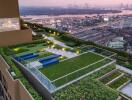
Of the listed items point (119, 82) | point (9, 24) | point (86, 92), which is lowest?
point (119, 82)

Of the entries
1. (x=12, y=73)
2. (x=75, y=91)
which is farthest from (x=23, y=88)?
(x=75, y=91)

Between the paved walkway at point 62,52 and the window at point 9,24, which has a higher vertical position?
the window at point 9,24

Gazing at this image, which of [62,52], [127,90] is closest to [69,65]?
[62,52]

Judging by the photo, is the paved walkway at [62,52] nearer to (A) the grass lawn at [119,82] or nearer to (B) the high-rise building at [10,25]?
(B) the high-rise building at [10,25]

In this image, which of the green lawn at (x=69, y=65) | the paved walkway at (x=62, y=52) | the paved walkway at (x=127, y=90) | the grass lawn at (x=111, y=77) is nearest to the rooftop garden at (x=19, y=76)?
the green lawn at (x=69, y=65)

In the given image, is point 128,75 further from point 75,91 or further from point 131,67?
point 75,91

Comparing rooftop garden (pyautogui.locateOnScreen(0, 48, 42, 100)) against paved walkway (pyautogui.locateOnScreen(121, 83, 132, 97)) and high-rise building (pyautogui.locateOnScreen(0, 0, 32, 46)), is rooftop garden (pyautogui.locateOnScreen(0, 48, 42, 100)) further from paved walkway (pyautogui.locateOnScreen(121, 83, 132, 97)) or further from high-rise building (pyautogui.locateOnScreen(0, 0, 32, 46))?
paved walkway (pyautogui.locateOnScreen(121, 83, 132, 97))

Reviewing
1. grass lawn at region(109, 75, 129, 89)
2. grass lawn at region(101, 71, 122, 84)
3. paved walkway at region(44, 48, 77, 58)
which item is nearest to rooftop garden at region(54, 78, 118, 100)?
grass lawn at region(109, 75, 129, 89)

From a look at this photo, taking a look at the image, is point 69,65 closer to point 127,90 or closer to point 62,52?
point 62,52

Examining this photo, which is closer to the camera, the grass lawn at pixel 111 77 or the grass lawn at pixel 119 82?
the grass lawn at pixel 119 82
